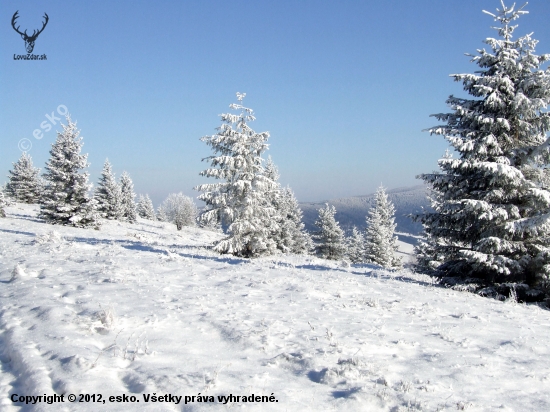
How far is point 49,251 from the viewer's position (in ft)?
43.8

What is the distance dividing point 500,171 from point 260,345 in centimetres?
1041

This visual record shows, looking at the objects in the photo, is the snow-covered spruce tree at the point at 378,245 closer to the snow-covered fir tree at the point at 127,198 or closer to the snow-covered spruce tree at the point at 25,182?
the snow-covered fir tree at the point at 127,198

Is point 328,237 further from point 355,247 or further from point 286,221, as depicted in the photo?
point 355,247

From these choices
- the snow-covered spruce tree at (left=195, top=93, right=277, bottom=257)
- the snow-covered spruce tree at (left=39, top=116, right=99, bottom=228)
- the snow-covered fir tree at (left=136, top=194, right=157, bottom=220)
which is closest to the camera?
the snow-covered spruce tree at (left=195, top=93, right=277, bottom=257)

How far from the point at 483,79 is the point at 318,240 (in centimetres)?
3666

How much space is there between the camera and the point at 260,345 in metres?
6.00

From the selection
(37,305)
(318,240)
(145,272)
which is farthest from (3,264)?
(318,240)

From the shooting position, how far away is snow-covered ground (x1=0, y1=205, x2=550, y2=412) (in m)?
4.52

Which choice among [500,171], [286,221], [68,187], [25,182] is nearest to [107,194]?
[25,182]

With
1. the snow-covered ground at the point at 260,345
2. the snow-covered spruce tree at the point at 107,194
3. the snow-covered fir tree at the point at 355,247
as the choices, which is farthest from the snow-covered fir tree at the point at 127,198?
the snow-covered ground at the point at 260,345

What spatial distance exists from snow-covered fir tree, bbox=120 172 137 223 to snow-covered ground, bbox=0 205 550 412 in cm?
5421

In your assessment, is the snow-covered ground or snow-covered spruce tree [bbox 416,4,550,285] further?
snow-covered spruce tree [bbox 416,4,550,285]

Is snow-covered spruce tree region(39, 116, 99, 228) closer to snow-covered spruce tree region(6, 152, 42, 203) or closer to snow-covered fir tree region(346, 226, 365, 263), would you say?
snow-covered spruce tree region(6, 152, 42, 203)

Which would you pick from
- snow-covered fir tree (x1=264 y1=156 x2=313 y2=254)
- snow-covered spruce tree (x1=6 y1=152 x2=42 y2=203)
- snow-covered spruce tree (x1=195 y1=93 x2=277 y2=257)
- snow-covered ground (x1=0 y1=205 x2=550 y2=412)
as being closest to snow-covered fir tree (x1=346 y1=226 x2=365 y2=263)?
snow-covered fir tree (x1=264 y1=156 x2=313 y2=254)
